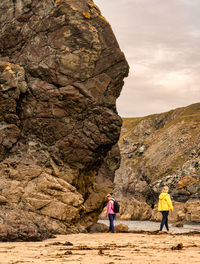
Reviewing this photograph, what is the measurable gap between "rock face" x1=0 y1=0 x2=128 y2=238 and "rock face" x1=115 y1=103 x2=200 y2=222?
119ft

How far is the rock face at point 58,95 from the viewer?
810 inches

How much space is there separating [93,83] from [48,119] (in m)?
3.75

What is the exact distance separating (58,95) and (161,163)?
8251 centimetres

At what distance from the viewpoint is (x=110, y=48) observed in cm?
2362

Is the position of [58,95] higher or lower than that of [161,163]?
higher

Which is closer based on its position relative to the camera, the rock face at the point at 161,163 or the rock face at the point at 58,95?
the rock face at the point at 58,95

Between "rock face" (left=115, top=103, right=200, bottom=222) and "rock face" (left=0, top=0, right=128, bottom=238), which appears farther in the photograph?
"rock face" (left=115, top=103, right=200, bottom=222)

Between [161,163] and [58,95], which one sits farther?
[161,163]

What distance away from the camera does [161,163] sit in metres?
101

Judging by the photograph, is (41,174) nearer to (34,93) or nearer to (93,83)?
(34,93)

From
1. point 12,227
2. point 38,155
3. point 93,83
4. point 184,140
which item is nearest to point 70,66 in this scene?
point 93,83

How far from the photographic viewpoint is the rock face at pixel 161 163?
7138cm

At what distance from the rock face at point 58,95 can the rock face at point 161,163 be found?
119 feet

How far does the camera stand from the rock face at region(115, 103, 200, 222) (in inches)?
2810
